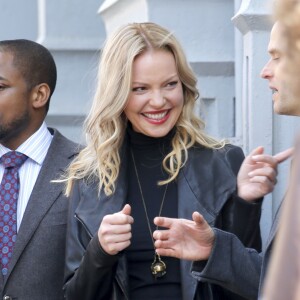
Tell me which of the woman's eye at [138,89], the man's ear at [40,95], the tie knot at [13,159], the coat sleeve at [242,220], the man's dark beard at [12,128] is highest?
the man's ear at [40,95]

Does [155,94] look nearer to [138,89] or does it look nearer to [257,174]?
[138,89]

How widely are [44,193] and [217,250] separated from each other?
1.19 meters

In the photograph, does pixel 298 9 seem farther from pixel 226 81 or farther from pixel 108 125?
pixel 226 81

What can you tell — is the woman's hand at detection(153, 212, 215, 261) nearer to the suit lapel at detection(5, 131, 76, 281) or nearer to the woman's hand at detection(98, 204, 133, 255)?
the woman's hand at detection(98, 204, 133, 255)

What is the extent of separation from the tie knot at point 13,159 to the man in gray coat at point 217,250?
1.32 meters

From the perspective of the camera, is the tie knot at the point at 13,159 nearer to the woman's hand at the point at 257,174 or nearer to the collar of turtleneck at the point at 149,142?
the collar of turtleneck at the point at 149,142

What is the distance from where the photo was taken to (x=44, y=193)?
13.6ft

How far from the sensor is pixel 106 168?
372 centimetres

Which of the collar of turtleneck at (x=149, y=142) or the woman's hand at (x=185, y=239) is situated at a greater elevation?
the collar of turtleneck at (x=149, y=142)

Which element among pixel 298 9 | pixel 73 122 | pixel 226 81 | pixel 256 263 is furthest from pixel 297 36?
pixel 73 122

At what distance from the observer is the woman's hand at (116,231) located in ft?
10.7

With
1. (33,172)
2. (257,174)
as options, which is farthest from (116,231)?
(33,172)

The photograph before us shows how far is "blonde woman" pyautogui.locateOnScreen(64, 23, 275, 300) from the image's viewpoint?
3.48 meters

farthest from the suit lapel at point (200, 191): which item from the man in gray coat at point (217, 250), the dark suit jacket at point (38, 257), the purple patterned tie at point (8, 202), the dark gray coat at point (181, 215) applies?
the purple patterned tie at point (8, 202)
